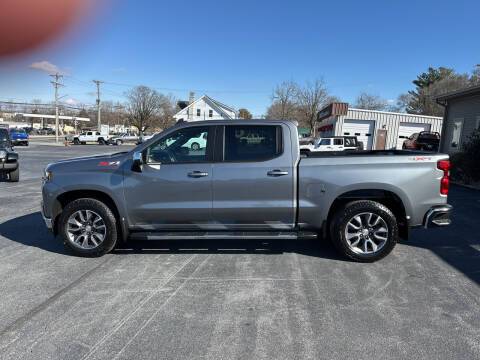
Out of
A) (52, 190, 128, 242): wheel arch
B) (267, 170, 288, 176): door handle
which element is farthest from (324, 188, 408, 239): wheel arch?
(52, 190, 128, 242): wheel arch

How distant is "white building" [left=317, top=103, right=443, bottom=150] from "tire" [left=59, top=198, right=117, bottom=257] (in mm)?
28417

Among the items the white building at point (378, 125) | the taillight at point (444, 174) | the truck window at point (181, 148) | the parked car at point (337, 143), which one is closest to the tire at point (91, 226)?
the truck window at point (181, 148)

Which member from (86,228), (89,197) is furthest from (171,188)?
(86,228)

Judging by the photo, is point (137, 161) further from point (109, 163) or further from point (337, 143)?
point (337, 143)

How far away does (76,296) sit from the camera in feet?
11.3

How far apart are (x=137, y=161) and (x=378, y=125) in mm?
30173

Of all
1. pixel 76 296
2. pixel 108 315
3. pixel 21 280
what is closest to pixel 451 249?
pixel 108 315

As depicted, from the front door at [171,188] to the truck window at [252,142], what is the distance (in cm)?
29

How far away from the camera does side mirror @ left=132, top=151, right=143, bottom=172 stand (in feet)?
13.9

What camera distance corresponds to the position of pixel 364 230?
4379mm

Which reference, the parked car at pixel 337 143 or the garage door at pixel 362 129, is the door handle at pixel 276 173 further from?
the garage door at pixel 362 129

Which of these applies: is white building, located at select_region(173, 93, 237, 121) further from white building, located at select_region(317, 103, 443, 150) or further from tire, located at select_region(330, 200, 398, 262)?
tire, located at select_region(330, 200, 398, 262)

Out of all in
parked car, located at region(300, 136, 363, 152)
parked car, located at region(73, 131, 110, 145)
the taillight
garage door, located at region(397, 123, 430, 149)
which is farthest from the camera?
parked car, located at region(73, 131, 110, 145)

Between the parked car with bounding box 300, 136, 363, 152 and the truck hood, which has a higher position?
the parked car with bounding box 300, 136, 363, 152
